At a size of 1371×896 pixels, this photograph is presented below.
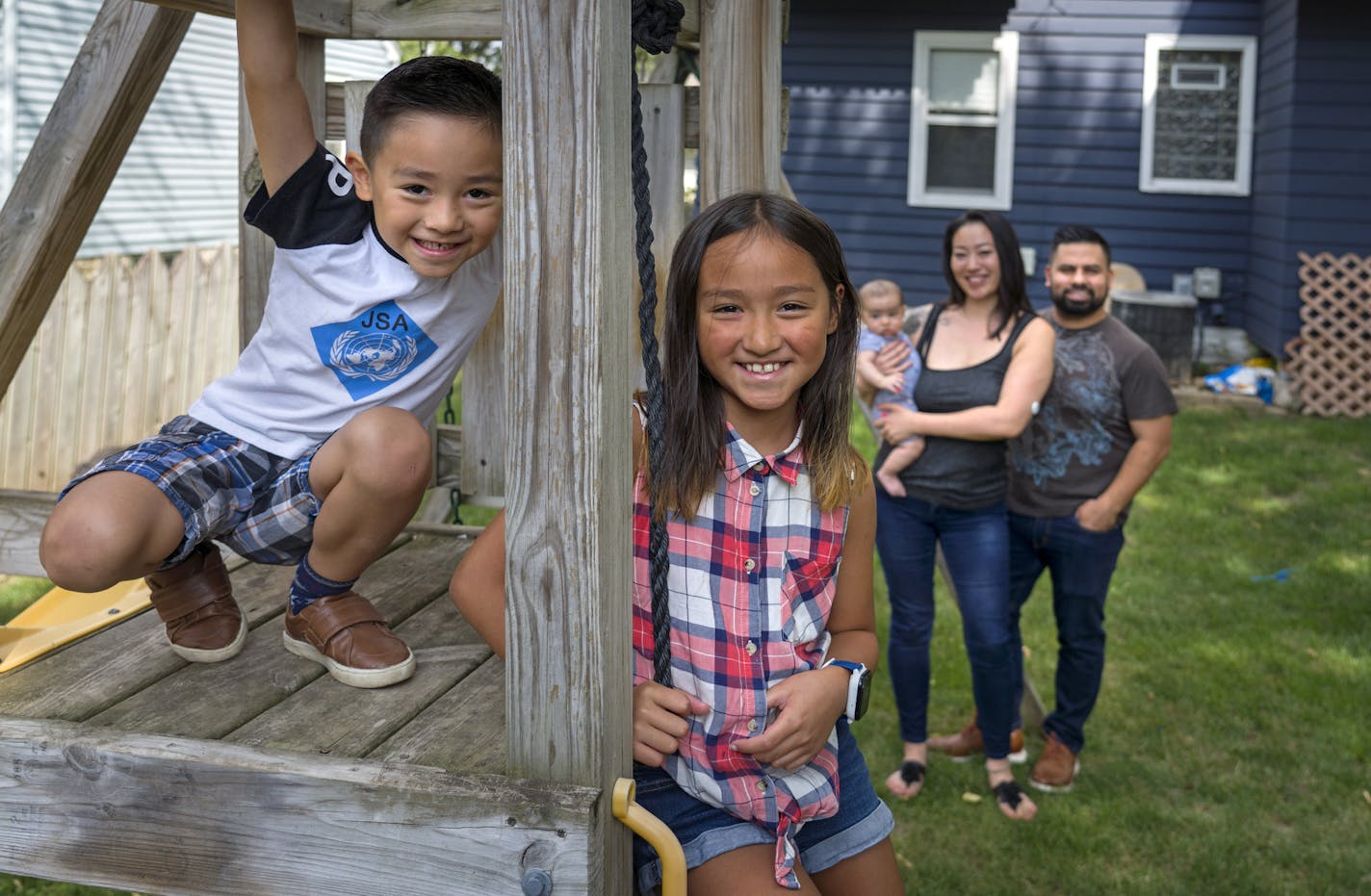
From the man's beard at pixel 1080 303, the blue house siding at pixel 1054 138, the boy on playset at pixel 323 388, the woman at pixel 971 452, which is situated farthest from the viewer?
the blue house siding at pixel 1054 138

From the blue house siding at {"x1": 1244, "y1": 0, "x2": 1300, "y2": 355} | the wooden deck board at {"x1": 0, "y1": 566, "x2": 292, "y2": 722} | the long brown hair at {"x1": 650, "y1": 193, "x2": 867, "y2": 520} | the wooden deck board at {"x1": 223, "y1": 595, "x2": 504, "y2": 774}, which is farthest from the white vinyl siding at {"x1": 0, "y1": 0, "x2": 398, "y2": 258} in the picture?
the long brown hair at {"x1": 650, "y1": 193, "x2": 867, "y2": 520}

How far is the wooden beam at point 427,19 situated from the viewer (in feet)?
11.1

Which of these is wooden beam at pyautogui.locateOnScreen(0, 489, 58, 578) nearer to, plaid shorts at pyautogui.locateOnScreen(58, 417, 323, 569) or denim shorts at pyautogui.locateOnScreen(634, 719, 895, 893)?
plaid shorts at pyautogui.locateOnScreen(58, 417, 323, 569)

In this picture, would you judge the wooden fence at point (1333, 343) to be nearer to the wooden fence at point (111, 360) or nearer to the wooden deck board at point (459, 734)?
the wooden fence at point (111, 360)

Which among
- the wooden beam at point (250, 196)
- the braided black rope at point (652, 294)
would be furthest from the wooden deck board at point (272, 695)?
the wooden beam at point (250, 196)

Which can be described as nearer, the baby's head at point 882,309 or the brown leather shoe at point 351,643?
the brown leather shoe at point 351,643

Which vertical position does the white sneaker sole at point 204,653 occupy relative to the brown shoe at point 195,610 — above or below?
below

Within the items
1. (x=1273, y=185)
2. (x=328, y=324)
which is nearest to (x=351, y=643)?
(x=328, y=324)

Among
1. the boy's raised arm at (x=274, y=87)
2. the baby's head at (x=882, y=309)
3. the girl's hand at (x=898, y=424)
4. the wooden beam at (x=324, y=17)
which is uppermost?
the wooden beam at (x=324, y=17)

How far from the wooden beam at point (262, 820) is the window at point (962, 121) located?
42.0 ft

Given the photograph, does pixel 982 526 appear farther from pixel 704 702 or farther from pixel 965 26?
pixel 965 26

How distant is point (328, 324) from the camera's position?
2623mm

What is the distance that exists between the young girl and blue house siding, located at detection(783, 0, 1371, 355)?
11480 mm

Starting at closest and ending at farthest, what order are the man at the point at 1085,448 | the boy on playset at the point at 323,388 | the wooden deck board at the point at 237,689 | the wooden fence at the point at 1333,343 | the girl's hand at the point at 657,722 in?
the girl's hand at the point at 657,722 → the wooden deck board at the point at 237,689 → the boy on playset at the point at 323,388 → the man at the point at 1085,448 → the wooden fence at the point at 1333,343
